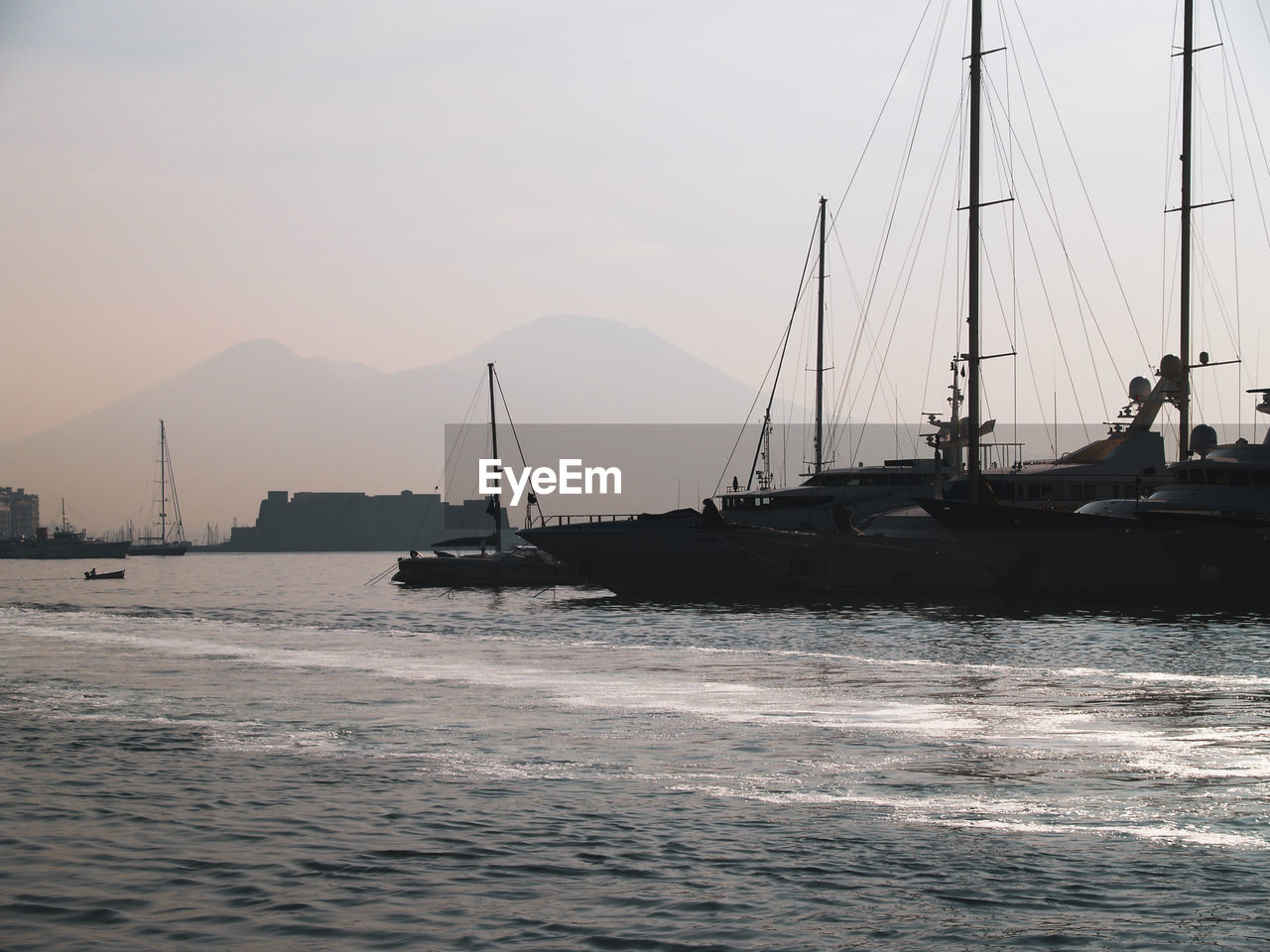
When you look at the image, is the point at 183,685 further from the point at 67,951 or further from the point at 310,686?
the point at 67,951

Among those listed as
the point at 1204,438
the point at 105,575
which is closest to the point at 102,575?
the point at 105,575

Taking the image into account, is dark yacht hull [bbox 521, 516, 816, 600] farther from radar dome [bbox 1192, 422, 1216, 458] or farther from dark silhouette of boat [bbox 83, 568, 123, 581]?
dark silhouette of boat [bbox 83, 568, 123, 581]

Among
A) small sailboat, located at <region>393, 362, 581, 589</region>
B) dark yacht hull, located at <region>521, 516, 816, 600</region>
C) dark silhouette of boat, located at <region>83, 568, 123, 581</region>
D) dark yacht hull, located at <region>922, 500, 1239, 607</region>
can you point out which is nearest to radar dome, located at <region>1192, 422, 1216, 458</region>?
dark yacht hull, located at <region>922, 500, 1239, 607</region>

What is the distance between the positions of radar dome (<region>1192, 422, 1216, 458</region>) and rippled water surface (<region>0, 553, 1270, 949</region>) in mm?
31369

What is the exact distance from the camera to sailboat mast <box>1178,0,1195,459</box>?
58344mm

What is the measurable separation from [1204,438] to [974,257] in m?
16.8

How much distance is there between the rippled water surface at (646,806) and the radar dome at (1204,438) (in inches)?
1235

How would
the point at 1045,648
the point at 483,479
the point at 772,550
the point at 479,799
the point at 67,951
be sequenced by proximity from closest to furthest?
the point at 67,951 → the point at 479,799 → the point at 1045,648 → the point at 772,550 → the point at 483,479

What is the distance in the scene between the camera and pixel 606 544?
61.1m

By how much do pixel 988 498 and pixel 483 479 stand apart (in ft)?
180

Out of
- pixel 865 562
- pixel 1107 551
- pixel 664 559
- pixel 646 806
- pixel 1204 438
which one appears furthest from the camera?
pixel 664 559

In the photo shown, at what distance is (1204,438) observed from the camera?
57.6m

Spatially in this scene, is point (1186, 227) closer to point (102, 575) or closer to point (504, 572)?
point (504, 572)

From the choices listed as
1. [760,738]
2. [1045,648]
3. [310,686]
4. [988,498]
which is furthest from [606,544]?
[760,738]
